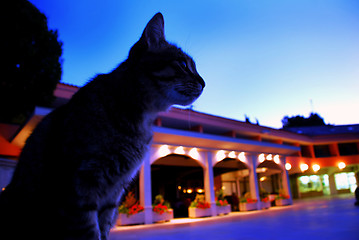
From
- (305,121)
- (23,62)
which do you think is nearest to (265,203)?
(23,62)

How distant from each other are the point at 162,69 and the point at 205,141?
35.1 feet

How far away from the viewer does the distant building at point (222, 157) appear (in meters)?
10.1

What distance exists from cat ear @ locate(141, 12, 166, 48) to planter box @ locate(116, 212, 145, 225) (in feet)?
30.2

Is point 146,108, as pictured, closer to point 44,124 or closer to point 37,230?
point 44,124

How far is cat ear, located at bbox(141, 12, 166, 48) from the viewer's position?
4.41 feet

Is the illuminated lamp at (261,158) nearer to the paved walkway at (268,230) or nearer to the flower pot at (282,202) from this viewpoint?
the flower pot at (282,202)

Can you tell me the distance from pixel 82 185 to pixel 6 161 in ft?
27.2

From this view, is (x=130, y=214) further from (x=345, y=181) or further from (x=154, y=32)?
(x=345, y=181)

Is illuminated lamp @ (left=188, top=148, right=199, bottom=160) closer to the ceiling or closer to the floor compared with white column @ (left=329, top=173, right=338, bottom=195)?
closer to the ceiling

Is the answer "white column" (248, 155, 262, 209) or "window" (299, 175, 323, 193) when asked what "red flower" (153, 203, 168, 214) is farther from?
"window" (299, 175, 323, 193)

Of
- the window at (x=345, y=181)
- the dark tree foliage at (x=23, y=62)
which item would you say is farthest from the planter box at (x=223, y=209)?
the window at (x=345, y=181)

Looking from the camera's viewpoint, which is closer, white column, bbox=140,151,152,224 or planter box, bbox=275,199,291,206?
white column, bbox=140,151,152,224

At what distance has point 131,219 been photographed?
948cm

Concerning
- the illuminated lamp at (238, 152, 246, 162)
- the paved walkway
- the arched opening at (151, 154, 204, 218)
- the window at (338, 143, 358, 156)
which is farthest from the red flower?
the window at (338, 143, 358, 156)
